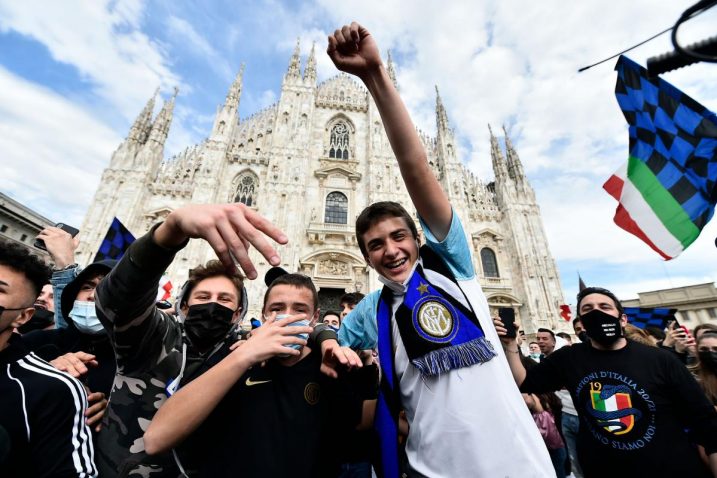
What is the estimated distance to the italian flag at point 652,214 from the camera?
9.86ft

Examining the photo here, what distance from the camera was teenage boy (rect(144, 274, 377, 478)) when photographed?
42.7 inches

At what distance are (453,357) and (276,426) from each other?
835 millimetres

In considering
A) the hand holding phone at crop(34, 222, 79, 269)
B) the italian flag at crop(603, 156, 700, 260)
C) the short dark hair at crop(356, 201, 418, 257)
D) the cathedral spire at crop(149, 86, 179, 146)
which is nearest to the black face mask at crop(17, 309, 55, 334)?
the hand holding phone at crop(34, 222, 79, 269)

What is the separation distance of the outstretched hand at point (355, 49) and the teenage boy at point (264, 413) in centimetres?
124

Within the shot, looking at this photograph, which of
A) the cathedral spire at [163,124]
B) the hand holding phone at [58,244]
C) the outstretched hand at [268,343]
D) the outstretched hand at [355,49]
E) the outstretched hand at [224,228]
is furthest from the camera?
the cathedral spire at [163,124]

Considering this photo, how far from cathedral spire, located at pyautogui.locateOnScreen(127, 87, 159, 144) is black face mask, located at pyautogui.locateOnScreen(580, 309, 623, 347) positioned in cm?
2001

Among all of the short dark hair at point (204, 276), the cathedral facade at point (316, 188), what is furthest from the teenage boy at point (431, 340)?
the cathedral facade at point (316, 188)

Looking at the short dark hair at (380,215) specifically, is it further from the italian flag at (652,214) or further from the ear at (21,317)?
the italian flag at (652,214)

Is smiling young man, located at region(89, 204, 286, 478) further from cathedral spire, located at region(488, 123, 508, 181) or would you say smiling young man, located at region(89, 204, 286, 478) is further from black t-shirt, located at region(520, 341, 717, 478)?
cathedral spire, located at region(488, 123, 508, 181)

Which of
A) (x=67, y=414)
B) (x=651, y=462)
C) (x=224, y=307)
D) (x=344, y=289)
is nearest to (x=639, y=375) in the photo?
(x=651, y=462)

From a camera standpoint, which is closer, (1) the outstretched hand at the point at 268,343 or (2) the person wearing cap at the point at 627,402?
(1) the outstretched hand at the point at 268,343

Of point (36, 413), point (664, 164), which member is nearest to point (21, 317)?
point (36, 413)

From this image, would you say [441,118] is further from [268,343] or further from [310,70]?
[268,343]

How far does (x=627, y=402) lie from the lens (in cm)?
187
